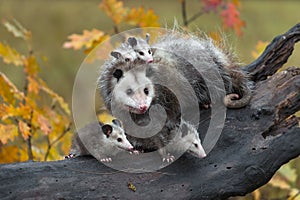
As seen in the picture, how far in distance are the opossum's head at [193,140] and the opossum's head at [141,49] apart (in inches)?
9.6

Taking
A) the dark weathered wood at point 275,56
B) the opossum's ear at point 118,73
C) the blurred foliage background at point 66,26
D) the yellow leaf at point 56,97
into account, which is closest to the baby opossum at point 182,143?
the opossum's ear at point 118,73

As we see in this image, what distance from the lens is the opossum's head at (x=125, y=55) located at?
1626mm

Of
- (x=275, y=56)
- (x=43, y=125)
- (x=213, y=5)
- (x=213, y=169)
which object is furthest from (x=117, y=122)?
(x=213, y=5)

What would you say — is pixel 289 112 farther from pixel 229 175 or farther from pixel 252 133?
pixel 229 175

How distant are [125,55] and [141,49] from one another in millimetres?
52

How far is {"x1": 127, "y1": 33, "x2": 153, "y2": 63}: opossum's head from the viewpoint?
1610mm

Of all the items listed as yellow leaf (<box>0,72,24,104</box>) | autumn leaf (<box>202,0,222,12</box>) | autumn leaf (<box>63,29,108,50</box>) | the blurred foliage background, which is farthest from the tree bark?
the blurred foliage background

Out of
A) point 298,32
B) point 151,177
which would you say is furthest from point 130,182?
point 298,32

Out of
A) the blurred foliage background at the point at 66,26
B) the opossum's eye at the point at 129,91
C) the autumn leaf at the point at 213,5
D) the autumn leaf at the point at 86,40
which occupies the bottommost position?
the opossum's eye at the point at 129,91

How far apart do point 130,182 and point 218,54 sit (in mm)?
594

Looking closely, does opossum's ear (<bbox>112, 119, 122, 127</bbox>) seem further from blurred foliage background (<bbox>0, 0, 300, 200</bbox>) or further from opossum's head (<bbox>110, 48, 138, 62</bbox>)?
blurred foliage background (<bbox>0, 0, 300, 200</bbox>)

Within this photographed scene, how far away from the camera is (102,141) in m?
1.71

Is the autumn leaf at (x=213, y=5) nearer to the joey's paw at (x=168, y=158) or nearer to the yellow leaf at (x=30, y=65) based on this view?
the yellow leaf at (x=30, y=65)

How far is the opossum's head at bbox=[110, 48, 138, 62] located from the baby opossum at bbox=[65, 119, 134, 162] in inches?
7.7
